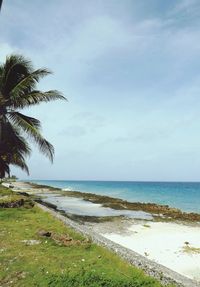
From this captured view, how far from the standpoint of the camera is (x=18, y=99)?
23.5 metres

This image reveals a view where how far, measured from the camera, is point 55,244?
11531 millimetres

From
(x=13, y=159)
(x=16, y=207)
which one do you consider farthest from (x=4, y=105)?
(x=16, y=207)

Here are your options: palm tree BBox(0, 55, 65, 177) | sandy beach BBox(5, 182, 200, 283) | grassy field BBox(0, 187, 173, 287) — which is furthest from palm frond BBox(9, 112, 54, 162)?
grassy field BBox(0, 187, 173, 287)

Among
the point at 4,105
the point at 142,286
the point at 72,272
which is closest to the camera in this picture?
the point at 142,286

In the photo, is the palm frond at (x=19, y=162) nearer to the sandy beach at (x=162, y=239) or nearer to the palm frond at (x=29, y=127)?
the palm frond at (x=29, y=127)

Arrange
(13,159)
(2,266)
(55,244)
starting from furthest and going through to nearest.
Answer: (13,159) → (55,244) → (2,266)

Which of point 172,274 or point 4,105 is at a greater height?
point 4,105

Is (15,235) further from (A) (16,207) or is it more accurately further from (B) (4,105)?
(B) (4,105)

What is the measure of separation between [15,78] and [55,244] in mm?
15376

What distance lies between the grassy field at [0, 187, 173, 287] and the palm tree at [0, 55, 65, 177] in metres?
10.2

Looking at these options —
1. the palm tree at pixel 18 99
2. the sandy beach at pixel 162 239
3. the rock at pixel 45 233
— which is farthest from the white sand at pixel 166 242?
the palm tree at pixel 18 99

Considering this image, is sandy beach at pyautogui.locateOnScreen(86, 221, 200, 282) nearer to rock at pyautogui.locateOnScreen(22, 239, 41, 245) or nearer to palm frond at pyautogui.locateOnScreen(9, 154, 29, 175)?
rock at pyautogui.locateOnScreen(22, 239, 41, 245)

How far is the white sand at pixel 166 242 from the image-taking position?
41.2 ft

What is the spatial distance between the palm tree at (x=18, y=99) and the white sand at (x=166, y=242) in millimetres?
8361
